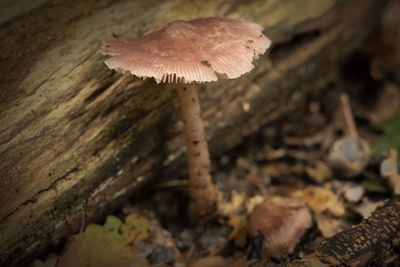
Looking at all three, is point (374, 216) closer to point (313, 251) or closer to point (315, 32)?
point (313, 251)

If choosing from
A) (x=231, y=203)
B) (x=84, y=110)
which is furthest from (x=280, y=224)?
(x=84, y=110)

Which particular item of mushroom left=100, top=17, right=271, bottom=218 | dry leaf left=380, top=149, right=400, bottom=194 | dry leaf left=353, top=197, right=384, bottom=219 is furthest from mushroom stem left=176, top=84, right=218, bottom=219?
dry leaf left=380, top=149, right=400, bottom=194

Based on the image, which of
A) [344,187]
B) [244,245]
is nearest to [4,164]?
[244,245]

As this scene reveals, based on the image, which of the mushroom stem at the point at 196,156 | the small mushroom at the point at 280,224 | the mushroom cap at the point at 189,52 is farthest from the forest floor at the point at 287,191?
the mushroom cap at the point at 189,52

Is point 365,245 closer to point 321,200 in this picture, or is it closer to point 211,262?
point 321,200

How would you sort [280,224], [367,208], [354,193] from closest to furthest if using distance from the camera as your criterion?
[280,224] < [367,208] < [354,193]

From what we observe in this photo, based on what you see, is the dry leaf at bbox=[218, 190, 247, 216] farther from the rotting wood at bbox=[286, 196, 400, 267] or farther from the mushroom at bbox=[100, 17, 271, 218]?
the rotting wood at bbox=[286, 196, 400, 267]
